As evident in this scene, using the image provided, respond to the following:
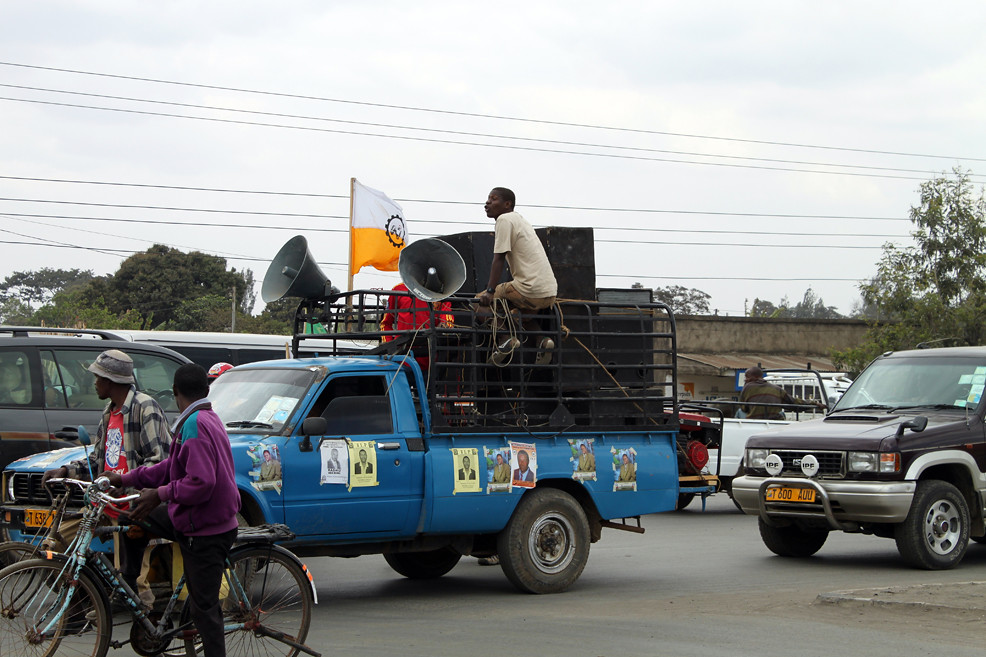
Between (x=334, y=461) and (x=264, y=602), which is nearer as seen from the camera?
(x=264, y=602)

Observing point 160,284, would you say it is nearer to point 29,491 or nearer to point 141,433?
point 29,491

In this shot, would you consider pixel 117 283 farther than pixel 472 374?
Yes

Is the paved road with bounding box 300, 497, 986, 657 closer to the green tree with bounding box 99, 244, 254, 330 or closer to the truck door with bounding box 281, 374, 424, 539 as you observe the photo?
the truck door with bounding box 281, 374, 424, 539

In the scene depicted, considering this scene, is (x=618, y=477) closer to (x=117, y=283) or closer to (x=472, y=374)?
(x=472, y=374)

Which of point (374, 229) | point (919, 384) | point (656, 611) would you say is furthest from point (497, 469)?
point (374, 229)

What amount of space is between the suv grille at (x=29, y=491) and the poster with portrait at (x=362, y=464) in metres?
2.00

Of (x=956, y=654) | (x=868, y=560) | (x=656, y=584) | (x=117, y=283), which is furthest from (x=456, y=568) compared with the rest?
(x=117, y=283)

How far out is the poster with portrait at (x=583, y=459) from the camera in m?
9.52

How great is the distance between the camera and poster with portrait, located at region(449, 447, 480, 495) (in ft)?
29.1

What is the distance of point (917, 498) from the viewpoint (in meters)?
10.4

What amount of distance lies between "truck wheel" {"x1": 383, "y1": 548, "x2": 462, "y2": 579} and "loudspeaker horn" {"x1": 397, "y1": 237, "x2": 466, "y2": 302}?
255cm

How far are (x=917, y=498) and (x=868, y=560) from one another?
1.23 m

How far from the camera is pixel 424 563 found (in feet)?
33.7

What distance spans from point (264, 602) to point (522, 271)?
415 centimetres
